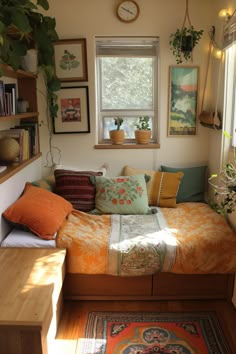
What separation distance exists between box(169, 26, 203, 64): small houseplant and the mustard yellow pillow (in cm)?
105

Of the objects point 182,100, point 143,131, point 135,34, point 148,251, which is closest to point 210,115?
point 182,100

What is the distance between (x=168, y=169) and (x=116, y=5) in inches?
61.1

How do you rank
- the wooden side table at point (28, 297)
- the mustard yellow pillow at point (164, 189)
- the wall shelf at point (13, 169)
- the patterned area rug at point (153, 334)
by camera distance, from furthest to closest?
the mustard yellow pillow at point (164, 189) < the wall shelf at point (13, 169) < the patterned area rug at point (153, 334) < the wooden side table at point (28, 297)

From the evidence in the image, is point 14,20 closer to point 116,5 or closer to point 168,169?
point 116,5

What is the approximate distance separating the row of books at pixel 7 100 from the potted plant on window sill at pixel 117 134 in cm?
98

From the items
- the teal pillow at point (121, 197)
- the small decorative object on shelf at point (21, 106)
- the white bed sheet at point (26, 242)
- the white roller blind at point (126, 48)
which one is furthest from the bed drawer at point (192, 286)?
the white roller blind at point (126, 48)

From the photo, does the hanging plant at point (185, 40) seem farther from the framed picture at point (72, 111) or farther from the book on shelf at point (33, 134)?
the book on shelf at point (33, 134)

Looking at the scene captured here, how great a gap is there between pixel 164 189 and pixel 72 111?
1.14m

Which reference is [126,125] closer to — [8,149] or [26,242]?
[8,149]

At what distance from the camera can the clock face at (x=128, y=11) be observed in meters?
2.89

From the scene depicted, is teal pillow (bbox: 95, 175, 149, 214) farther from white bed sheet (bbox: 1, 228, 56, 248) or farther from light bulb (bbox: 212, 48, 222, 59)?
light bulb (bbox: 212, 48, 222, 59)

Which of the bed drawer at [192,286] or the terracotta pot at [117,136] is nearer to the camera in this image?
the bed drawer at [192,286]

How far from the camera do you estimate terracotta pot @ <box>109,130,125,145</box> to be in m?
3.11

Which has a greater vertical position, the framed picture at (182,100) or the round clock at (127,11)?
the round clock at (127,11)
